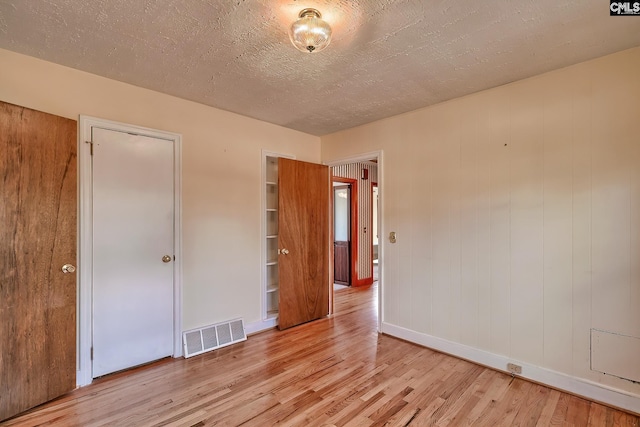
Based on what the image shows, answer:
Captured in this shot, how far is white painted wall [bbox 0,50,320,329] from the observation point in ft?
7.45

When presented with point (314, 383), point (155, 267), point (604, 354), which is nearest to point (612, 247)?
point (604, 354)

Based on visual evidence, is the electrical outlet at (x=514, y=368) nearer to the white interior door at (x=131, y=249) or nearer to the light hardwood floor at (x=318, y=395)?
the light hardwood floor at (x=318, y=395)

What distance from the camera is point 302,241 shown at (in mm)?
3773

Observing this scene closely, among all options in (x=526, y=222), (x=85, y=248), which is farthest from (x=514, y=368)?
(x=85, y=248)

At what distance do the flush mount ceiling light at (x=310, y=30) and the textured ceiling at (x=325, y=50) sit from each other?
55 mm

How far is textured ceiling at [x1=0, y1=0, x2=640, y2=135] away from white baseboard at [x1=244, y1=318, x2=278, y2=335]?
2473mm

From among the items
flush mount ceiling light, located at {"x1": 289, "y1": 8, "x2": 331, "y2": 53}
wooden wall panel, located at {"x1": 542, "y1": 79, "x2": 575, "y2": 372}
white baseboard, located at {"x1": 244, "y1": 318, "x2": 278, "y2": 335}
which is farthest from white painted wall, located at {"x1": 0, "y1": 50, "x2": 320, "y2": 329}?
wooden wall panel, located at {"x1": 542, "y1": 79, "x2": 575, "y2": 372}

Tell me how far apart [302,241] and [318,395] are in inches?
73.4

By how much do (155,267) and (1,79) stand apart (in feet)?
5.60

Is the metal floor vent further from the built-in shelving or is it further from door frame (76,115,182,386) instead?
door frame (76,115,182,386)

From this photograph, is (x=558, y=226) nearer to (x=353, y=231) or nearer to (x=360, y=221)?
(x=353, y=231)

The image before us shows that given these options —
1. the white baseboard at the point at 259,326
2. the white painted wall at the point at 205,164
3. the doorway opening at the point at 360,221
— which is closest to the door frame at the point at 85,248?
the white painted wall at the point at 205,164

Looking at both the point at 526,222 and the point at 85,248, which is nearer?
the point at 85,248

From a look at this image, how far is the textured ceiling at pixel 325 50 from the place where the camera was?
5.37 ft
